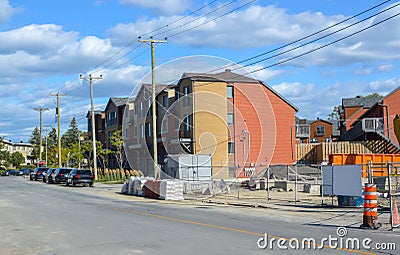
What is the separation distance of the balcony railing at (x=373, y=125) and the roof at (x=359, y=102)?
1914cm

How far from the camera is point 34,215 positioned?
801 inches

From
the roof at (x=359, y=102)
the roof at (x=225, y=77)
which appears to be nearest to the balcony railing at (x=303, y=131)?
the roof at (x=359, y=102)

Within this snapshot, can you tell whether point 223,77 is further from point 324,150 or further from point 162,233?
point 162,233

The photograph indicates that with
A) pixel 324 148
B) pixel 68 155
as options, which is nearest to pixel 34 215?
pixel 324 148

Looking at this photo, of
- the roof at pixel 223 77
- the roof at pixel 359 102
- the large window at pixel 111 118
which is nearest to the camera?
the roof at pixel 223 77

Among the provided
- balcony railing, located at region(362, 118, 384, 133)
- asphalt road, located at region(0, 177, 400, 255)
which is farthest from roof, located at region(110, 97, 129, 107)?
asphalt road, located at region(0, 177, 400, 255)

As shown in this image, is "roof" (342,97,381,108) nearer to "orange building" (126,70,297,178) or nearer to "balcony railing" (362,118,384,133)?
"balcony railing" (362,118,384,133)

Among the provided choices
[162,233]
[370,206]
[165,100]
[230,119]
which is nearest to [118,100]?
[165,100]

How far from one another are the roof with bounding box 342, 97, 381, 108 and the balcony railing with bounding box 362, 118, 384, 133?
62.8 ft

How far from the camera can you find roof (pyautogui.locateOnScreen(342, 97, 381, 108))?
78625 mm

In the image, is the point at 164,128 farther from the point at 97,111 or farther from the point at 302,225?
the point at 97,111

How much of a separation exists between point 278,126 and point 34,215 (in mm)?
42365

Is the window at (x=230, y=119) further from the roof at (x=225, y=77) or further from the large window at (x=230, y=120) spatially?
the roof at (x=225, y=77)

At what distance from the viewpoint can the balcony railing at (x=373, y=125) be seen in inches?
2287
